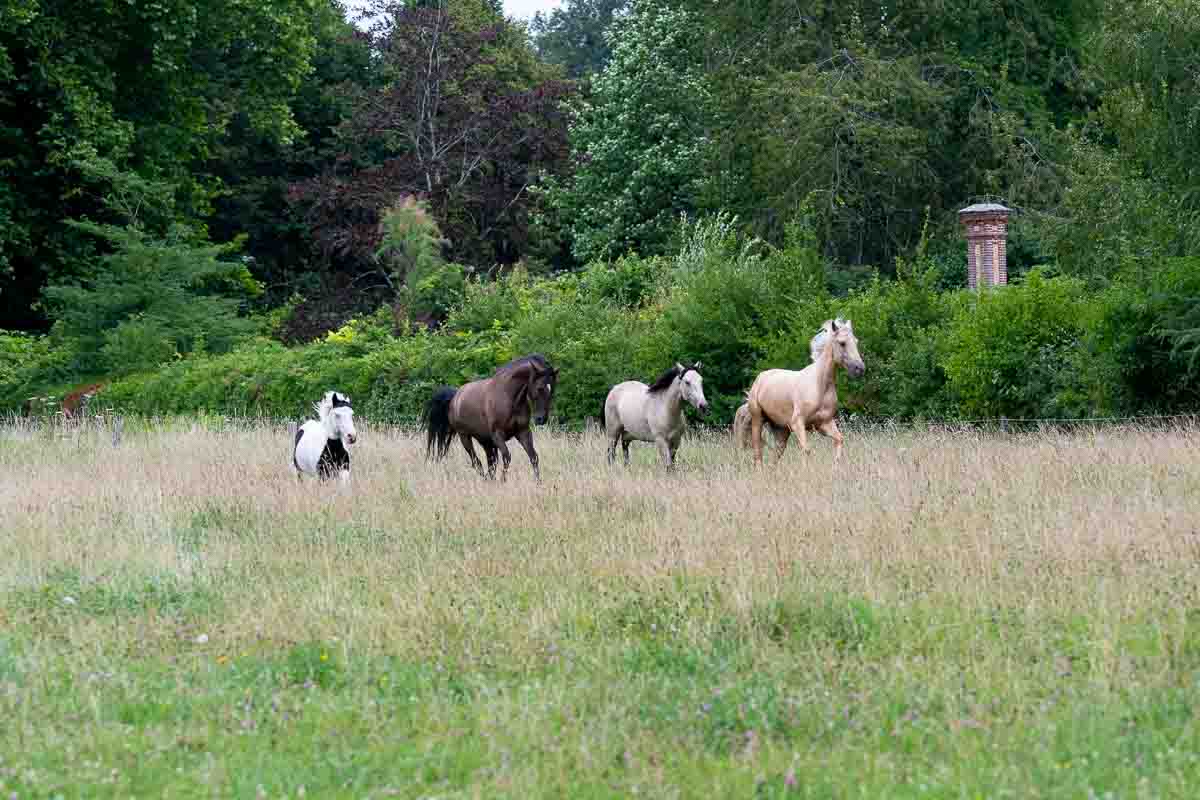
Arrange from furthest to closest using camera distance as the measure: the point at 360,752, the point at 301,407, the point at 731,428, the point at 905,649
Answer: the point at 301,407
the point at 731,428
the point at 905,649
the point at 360,752

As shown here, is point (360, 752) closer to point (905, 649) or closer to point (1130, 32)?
point (905, 649)

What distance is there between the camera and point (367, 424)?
24.6 meters

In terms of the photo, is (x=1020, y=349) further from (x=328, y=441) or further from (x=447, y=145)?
(x=447, y=145)

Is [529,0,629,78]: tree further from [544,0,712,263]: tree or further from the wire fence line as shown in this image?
the wire fence line

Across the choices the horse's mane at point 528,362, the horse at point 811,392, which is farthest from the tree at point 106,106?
the horse at point 811,392

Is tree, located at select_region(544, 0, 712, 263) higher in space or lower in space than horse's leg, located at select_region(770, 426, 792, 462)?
higher

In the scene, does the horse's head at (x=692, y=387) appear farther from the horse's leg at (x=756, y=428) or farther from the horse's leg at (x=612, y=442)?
the horse's leg at (x=612, y=442)

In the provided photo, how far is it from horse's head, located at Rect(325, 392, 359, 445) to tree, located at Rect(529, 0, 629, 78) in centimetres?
6863

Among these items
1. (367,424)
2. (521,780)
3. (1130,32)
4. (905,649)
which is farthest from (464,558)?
(1130,32)

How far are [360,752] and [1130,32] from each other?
972 inches

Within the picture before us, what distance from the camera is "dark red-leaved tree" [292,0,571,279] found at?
41.9 m

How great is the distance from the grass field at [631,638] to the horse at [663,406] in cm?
211

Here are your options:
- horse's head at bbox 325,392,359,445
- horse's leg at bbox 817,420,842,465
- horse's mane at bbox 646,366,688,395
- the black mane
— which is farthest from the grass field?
horse's mane at bbox 646,366,688,395

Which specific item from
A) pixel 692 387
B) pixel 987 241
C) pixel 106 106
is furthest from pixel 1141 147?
pixel 106 106
